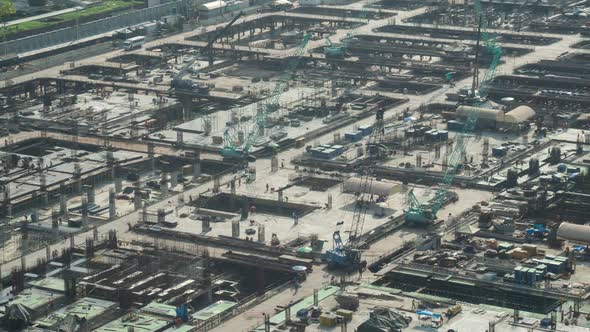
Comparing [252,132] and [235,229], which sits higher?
[235,229]

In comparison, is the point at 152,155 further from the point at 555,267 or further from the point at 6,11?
the point at 6,11

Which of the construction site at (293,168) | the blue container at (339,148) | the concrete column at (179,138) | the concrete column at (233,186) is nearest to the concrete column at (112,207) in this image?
the construction site at (293,168)

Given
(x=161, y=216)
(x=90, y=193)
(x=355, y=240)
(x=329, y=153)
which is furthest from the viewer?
(x=329, y=153)

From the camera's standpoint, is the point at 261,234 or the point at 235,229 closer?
the point at 261,234

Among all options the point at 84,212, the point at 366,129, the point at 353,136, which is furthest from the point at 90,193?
the point at 366,129

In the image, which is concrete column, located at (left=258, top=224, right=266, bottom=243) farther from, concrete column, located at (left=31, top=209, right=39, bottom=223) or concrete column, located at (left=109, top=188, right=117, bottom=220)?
concrete column, located at (left=31, top=209, right=39, bottom=223)

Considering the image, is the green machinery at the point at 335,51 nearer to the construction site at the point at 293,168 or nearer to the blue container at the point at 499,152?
the construction site at the point at 293,168

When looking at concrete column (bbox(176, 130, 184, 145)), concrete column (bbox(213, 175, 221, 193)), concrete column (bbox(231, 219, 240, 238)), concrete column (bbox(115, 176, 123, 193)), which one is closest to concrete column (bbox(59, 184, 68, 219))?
concrete column (bbox(115, 176, 123, 193))
